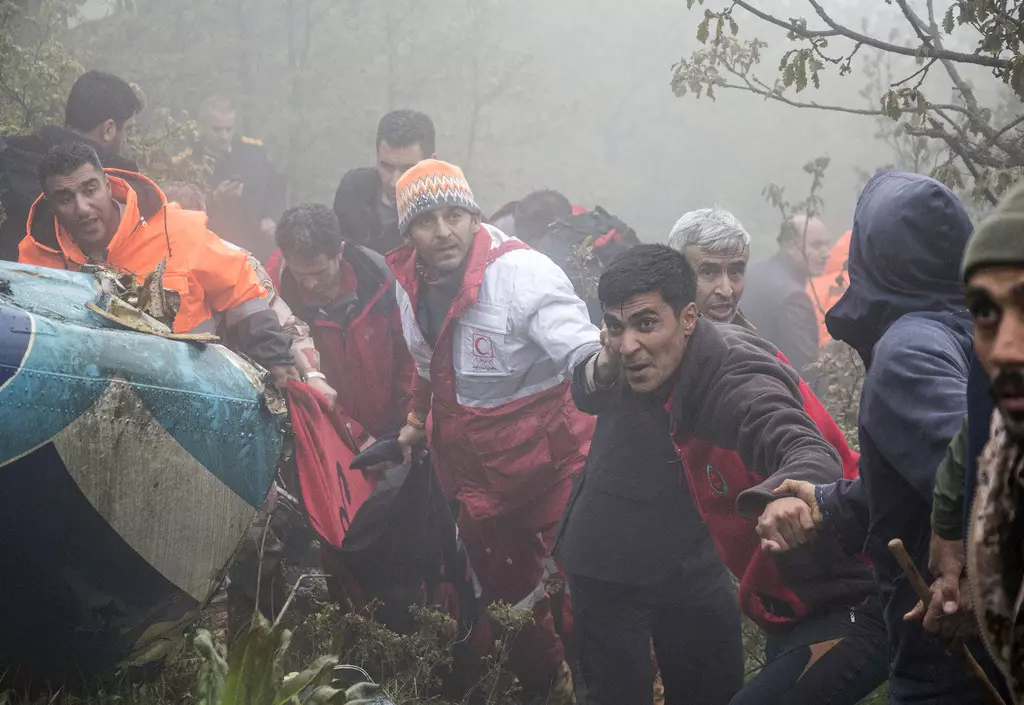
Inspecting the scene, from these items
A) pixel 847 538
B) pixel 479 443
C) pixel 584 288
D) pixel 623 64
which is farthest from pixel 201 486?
pixel 623 64

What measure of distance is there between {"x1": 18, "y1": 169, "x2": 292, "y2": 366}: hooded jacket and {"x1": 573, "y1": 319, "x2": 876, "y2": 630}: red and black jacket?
2.21 metres

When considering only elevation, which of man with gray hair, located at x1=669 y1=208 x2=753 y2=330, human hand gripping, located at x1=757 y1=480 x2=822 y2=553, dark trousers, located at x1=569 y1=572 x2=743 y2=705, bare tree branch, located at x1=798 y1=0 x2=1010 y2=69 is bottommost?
dark trousers, located at x1=569 y1=572 x2=743 y2=705

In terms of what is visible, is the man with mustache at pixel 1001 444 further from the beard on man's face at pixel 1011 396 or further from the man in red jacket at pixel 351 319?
the man in red jacket at pixel 351 319

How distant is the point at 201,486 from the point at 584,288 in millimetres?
2837

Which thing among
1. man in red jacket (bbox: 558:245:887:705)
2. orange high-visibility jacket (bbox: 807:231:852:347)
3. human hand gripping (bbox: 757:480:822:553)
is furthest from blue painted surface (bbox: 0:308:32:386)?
orange high-visibility jacket (bbox: 807:231:852:347)

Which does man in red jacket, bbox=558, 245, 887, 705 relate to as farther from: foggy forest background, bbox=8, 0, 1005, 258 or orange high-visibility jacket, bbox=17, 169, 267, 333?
foggy forest background, bbox=8, 0, 1005, 258

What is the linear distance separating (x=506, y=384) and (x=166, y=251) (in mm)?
1609

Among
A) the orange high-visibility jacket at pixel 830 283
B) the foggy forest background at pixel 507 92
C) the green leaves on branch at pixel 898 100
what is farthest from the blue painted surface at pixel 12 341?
the orange high-visibility jacket at pixel 830 283

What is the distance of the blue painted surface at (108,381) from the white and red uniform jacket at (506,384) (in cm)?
117

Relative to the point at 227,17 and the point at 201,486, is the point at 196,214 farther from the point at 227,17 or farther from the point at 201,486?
the point at 227,17

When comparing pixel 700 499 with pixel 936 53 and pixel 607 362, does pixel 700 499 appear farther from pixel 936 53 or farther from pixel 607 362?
pixel 936 53

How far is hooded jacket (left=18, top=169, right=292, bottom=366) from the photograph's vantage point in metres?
4.50

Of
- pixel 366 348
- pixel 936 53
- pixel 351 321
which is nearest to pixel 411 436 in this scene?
pixel 366 348

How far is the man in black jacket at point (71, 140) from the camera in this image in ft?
16.5
